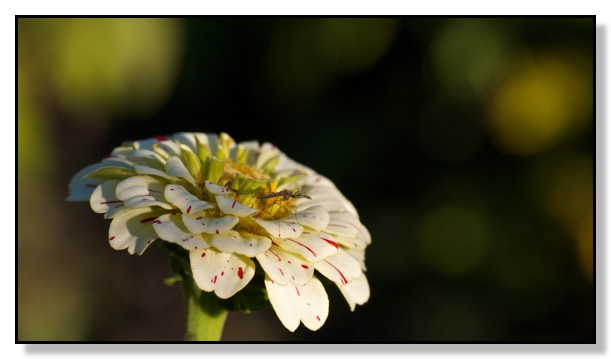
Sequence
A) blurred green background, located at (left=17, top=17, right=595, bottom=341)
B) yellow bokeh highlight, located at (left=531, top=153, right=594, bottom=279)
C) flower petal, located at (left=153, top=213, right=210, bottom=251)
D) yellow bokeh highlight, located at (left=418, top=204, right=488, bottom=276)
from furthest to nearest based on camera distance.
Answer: yellow bokeh highlight, located at (left=418, top=204, right=488, bottom=276)
yellow bokeh highlight, located at (left=531, top=153, right=594, bottom=279)
blurred green background, located at (left=17, top=17, right=595, bottom=341)
flower petal, located at (left=153, top=213, right=210, bottom=251)

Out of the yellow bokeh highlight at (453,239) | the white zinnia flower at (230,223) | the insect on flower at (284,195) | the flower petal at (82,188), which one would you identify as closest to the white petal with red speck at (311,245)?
the white zinnia flower at (230,223)

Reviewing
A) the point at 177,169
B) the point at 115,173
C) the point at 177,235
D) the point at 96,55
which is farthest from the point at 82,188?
the point at 96,55

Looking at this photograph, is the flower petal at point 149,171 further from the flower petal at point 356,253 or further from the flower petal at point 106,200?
the flower petal at point 356,253

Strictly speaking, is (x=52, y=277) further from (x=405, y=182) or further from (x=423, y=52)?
(x=423, y=52)

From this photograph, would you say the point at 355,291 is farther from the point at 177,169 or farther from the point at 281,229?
the point at 177,169

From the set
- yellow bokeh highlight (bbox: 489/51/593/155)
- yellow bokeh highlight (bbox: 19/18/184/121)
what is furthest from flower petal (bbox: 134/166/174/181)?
yellow bokeh highlight (bbox: 489/51/593/155)

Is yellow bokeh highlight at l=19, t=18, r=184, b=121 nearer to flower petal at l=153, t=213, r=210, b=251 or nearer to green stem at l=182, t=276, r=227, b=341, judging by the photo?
green stem at l=182, t=276, r=227, b=341
